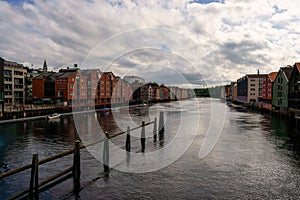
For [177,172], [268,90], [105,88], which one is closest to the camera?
[177,172]

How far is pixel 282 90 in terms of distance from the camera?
62.7m

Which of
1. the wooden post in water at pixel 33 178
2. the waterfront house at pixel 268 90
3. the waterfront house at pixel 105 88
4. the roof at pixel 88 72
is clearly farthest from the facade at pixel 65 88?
the wooden post in water at pixel 33 178

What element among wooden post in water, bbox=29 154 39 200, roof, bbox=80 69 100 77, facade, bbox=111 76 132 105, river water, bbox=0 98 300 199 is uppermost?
roof, bbox=80 69 100 77

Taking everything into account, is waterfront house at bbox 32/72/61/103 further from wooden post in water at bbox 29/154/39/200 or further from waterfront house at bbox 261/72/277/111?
wooden post in water at bbox 29/154/39/200

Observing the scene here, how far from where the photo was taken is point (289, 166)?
1808 centimetres

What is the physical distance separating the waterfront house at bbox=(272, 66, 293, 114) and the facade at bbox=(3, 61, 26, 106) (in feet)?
236

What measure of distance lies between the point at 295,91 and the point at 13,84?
75.1m

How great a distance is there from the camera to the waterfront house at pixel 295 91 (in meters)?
48.7

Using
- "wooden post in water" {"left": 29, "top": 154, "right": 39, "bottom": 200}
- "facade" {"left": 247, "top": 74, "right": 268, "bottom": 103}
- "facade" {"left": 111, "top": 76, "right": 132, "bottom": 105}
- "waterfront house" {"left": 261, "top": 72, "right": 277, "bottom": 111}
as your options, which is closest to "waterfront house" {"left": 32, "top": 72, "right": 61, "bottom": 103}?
A: "facade" {"left": 111, "top": 76, "right": 132, "bottom": 105}

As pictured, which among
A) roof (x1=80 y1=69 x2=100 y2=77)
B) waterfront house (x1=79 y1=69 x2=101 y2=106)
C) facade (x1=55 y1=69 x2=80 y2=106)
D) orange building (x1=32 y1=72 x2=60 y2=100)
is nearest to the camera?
facade (x1=55 y1=69 x2=80 y2=106)

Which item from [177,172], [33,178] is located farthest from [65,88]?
[33,178]

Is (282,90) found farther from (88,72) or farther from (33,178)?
(33,178)

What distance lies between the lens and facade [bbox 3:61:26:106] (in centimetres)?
7081

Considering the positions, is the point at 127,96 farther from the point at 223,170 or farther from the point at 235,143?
the point at 223,170
